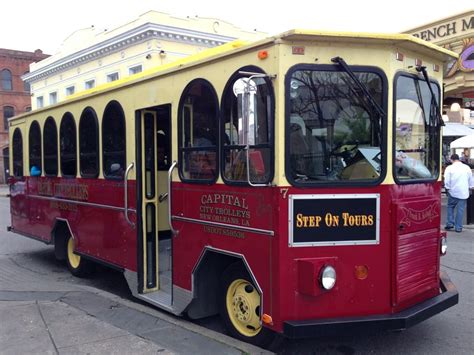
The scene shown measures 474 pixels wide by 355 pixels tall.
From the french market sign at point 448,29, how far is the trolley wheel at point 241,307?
42.9ft

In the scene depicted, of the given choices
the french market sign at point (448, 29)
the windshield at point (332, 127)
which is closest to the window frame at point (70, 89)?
the french market sign at point (448, 29)

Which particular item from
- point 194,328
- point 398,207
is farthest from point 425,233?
point 194,328

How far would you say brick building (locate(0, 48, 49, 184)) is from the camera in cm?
4216

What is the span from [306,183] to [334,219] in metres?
0.36

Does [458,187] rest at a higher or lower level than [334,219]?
lower

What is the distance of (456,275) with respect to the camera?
673 cm

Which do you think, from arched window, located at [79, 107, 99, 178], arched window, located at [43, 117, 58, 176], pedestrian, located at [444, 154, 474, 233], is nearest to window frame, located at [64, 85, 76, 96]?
arched window, located at [43, 117, 58, 176]

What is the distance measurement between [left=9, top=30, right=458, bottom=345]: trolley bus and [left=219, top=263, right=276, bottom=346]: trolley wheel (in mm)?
14

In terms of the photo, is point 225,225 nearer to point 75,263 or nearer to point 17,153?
point 75,263

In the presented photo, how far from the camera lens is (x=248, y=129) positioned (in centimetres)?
353

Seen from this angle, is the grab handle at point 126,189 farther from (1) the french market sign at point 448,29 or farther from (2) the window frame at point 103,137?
(1) the french market sign at point 448,29

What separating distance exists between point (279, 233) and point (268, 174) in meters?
0.47

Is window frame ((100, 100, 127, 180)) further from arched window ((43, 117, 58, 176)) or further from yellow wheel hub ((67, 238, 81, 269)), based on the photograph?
yellow wheel hub ((67, 238, 81, 269))

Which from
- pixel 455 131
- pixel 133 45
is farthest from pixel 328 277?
pixel 133 45
